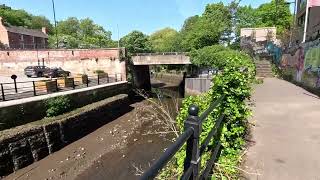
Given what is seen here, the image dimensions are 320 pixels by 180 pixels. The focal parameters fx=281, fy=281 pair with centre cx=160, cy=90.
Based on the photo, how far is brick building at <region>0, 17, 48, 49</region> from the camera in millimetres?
61938

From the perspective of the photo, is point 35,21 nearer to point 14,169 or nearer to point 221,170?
point 14,169

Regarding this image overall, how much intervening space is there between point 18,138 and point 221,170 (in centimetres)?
1191

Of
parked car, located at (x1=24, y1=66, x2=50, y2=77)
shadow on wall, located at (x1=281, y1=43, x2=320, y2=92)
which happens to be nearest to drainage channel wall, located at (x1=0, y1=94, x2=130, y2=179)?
parked car, located at (x1=24, y1=66, x2=50, y2=77)

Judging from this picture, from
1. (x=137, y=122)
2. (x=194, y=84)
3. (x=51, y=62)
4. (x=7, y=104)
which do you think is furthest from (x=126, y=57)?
(x=7, y=104)

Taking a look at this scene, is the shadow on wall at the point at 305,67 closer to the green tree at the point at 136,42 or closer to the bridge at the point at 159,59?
the bridge at the point at 159,59

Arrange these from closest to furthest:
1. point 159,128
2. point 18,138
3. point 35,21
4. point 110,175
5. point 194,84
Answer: point 110,175, point 18,138, point 159,128, point 194,84, point 35,21

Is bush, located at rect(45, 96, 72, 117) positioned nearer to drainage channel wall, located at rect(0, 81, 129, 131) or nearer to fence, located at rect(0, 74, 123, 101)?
drainage channel wall, located at rect(0, 81, 129, 131)

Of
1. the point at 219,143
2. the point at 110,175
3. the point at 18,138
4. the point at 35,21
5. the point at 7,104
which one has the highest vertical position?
the point at 35,21

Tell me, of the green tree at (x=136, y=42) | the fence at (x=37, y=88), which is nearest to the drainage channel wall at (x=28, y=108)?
the fence at (x=37, y=88)

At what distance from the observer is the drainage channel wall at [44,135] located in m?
12.6

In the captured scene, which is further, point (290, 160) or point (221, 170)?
point (290, 160)

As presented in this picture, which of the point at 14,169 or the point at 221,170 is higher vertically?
the point at 221,170

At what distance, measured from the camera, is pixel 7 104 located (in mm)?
14617

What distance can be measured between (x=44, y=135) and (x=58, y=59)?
23.8 m
